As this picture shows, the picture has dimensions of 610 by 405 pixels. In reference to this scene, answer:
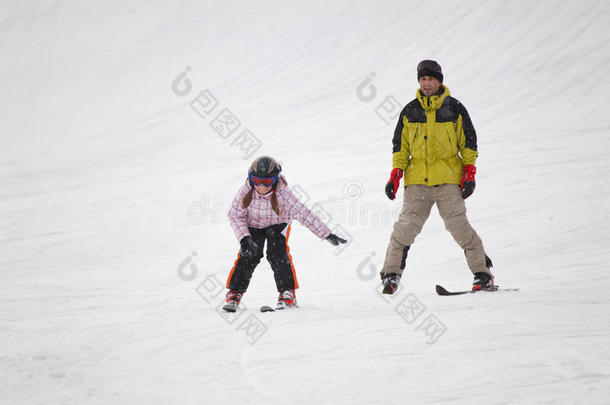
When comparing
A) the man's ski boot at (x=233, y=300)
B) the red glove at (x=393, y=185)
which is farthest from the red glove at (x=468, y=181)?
the man's ski boot at (x=233, y=300)

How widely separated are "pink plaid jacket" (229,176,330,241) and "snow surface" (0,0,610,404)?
60cm

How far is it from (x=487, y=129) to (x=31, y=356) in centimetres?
860

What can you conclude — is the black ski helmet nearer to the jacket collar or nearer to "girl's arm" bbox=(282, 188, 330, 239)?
"girl's arm" bbox=(282, 188, 330, 239)

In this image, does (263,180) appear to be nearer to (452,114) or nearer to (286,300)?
(286,300)

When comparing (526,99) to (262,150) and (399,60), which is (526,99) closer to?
(399,60)

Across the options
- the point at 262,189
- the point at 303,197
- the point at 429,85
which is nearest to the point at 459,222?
the point at 429,85

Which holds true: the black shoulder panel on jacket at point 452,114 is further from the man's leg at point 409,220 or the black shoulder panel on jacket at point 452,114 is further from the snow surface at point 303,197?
the snow surface at point 303,197

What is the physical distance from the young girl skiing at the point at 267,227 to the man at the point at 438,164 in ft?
1.97

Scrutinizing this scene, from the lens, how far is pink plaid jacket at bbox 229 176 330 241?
4219 mm

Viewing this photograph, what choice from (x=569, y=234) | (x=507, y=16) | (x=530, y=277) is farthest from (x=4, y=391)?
(x=507, y=16)

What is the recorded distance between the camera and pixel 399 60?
46.1 feet

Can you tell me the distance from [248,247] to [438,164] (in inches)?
56.8

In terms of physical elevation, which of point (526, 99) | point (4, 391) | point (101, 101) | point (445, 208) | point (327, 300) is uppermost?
point (101, 101)

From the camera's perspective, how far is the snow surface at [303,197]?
2828mm
